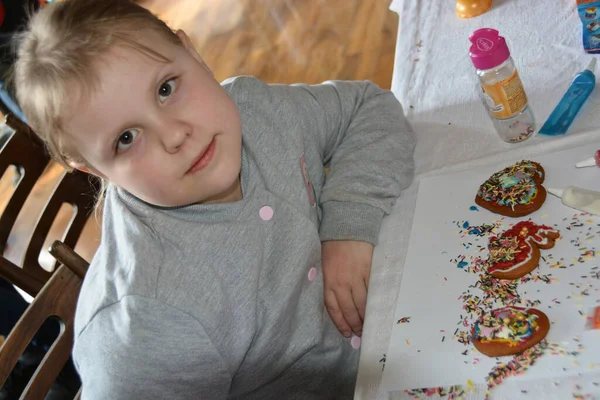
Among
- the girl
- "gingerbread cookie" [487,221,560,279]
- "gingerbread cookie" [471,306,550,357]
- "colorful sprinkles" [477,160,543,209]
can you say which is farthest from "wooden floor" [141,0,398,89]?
"gingerbread cookie" [471,306,550,357]

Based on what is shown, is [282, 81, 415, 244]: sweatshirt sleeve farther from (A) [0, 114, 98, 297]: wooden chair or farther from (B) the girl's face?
(A) [0, 114, 98, 297]: wooden chair

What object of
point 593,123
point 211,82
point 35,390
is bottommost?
point 593,123

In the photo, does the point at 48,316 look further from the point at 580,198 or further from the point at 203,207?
the point at 580,198

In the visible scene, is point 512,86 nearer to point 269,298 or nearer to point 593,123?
point 593,123

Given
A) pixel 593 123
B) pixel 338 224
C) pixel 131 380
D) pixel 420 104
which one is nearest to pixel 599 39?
pixel 593 123

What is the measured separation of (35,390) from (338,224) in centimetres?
60

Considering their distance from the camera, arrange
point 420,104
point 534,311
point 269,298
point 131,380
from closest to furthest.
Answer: point 534,311 < point 131,380 < point 269,298 < point 420,104

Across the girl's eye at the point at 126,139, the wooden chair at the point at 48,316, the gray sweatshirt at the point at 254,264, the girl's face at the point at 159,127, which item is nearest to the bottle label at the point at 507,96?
the gray sweatshirt at the point at 254,264

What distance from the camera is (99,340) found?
2.51 ft

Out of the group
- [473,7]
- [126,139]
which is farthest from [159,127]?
[473,7]

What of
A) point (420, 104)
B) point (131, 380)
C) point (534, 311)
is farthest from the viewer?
point (420, 104)

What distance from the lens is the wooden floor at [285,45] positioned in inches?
89.0

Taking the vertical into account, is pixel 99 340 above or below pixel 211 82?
below

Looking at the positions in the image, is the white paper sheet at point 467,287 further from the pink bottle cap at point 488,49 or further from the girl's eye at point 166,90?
the girl's eye at point 166,90
